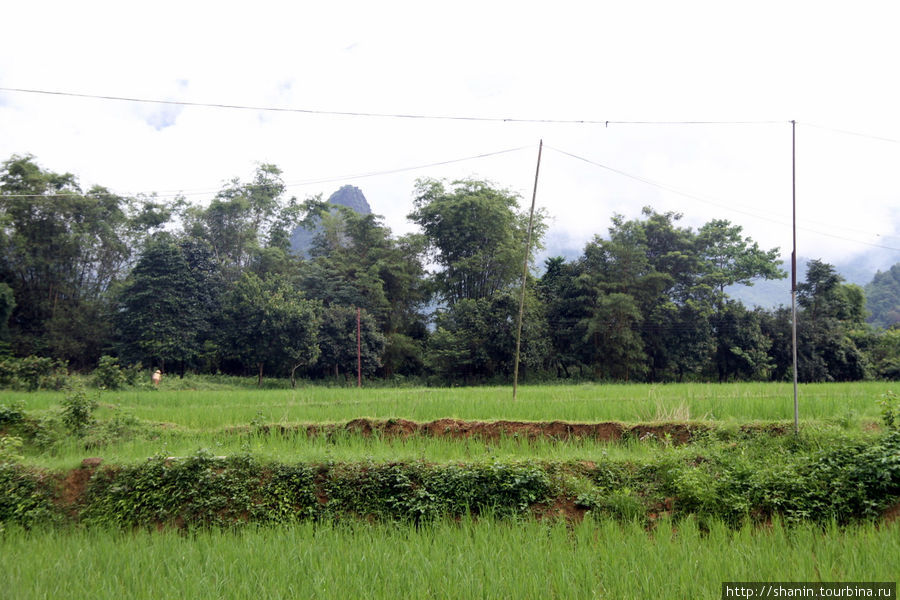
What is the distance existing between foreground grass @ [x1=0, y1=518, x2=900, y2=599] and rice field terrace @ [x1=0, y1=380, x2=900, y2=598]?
0.08 feet

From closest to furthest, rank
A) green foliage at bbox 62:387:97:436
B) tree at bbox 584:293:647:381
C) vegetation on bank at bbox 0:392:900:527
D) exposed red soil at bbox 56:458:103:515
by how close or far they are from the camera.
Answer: vegetation on bank at bbox 0:392:900:527
exposed red soil at bbox 56:458:103:515
green foliage at bbox 62:387:97:436
tree at bbox 584:293:647:381

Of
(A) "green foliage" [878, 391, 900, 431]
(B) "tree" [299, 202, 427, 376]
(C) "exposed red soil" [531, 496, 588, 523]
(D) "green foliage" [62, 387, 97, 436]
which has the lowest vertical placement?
(C) "exposed red soil" [531, 496, 588, 523]

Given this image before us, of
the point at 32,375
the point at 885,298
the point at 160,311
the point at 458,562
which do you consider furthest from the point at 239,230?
the point at 885,298

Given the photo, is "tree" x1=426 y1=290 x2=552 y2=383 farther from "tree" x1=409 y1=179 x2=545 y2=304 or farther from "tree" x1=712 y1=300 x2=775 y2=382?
"tree" x1=712 y1=300 x2=775 y2=382

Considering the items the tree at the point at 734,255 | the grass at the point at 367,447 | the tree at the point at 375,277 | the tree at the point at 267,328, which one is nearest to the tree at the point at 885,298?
the tree at the point at 734,255

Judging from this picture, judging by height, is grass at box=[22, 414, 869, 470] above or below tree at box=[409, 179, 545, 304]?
below

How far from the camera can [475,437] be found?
937 cm

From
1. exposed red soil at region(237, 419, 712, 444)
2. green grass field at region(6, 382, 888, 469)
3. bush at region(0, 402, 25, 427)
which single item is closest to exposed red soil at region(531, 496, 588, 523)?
green grass field at region(6, 382, 888, 469)

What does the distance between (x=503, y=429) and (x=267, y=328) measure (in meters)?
19.3

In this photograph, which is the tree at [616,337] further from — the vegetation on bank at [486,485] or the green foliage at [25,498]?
the green foliage at [25,498]

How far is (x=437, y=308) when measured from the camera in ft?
112

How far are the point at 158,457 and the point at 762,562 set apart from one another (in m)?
7.18

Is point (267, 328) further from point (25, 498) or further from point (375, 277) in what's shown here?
point (25, 498)

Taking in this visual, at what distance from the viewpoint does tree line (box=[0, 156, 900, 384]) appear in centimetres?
2739
